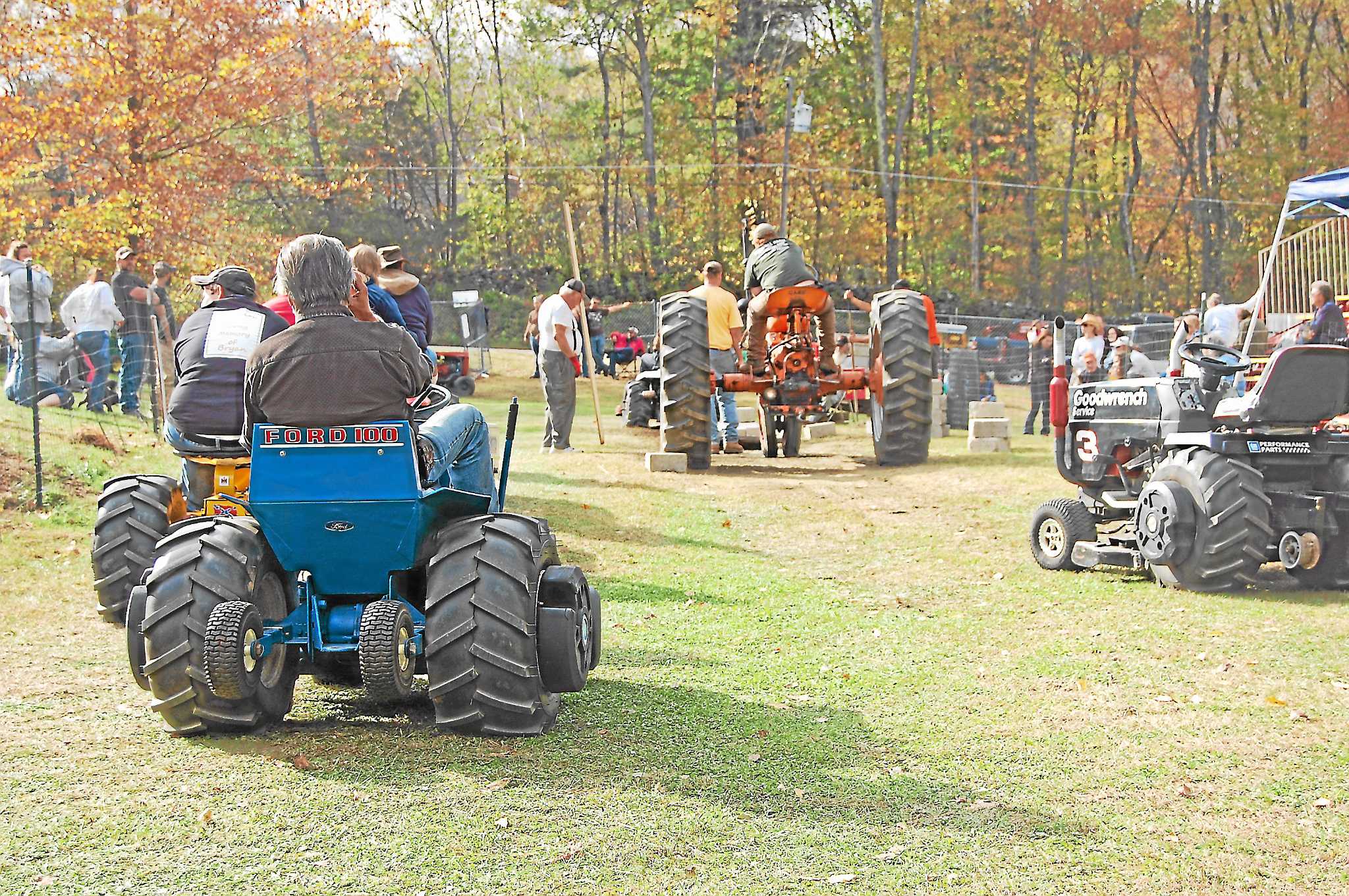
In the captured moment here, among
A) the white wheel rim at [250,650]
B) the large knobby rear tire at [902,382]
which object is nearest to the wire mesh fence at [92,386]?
the large knobby rear tire at [902,382]

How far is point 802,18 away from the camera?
44.3 metres

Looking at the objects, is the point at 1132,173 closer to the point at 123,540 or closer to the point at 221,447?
the point at 123,540

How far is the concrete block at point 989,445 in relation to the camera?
16797mm

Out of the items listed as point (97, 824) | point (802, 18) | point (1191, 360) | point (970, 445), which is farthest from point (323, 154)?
point (97, 824)

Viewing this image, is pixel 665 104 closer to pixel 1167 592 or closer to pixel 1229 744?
pixel 1167 592

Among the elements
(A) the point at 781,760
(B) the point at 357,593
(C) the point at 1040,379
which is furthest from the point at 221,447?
(C) the point at 1040,379

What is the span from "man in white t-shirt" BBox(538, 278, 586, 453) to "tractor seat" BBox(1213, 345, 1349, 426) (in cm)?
828

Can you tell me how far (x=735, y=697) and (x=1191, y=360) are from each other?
4.09m

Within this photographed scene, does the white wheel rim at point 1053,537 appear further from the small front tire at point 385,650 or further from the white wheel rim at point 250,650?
the white wheel rim at point 250,650

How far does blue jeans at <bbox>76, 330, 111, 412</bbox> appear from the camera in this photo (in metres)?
17.1

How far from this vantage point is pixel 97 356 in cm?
1734

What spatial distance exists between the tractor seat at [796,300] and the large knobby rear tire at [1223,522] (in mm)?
6508

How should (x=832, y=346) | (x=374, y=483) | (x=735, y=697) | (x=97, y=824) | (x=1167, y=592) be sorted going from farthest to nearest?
(x=832, y=346) → (x=1167, y=592) → (x=735, y=697) → (x=374, y=483) → (x=97, y=824)

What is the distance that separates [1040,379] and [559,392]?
879cm
